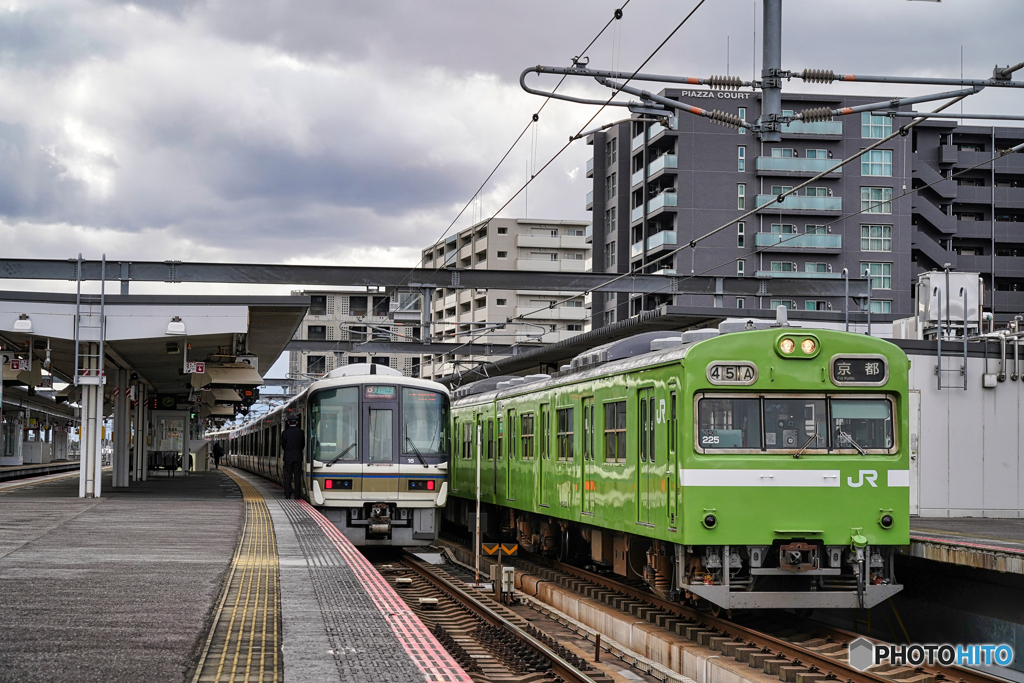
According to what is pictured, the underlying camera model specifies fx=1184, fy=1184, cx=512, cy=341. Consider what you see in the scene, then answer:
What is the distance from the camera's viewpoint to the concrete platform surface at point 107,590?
7109 millimetres

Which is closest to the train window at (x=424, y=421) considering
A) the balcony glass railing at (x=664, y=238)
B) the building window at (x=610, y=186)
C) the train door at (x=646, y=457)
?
the train door at (x=646, y=457)

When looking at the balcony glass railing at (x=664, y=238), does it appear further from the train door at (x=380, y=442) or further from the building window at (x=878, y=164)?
the train door at (x=380, y=442)

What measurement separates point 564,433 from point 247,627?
7869mm

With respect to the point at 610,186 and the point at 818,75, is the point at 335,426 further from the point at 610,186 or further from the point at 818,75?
the point at 610,186

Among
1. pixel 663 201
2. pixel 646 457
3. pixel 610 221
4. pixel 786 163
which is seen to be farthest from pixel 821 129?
pixel 646 457

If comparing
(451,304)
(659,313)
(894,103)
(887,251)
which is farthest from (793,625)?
(451,304)

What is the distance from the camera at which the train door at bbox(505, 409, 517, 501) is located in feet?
63.5

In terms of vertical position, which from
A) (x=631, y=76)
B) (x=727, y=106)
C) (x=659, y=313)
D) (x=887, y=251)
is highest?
(x=727, y=106)

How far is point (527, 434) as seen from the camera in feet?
60.0

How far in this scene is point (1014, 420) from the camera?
65.0 ft

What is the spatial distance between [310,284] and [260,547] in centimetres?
1240

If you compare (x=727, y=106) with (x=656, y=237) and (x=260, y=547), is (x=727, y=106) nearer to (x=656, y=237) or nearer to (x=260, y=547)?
(x=656, y=237)

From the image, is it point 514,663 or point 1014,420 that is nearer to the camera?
point 514,663

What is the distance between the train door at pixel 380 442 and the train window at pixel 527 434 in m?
1.96
